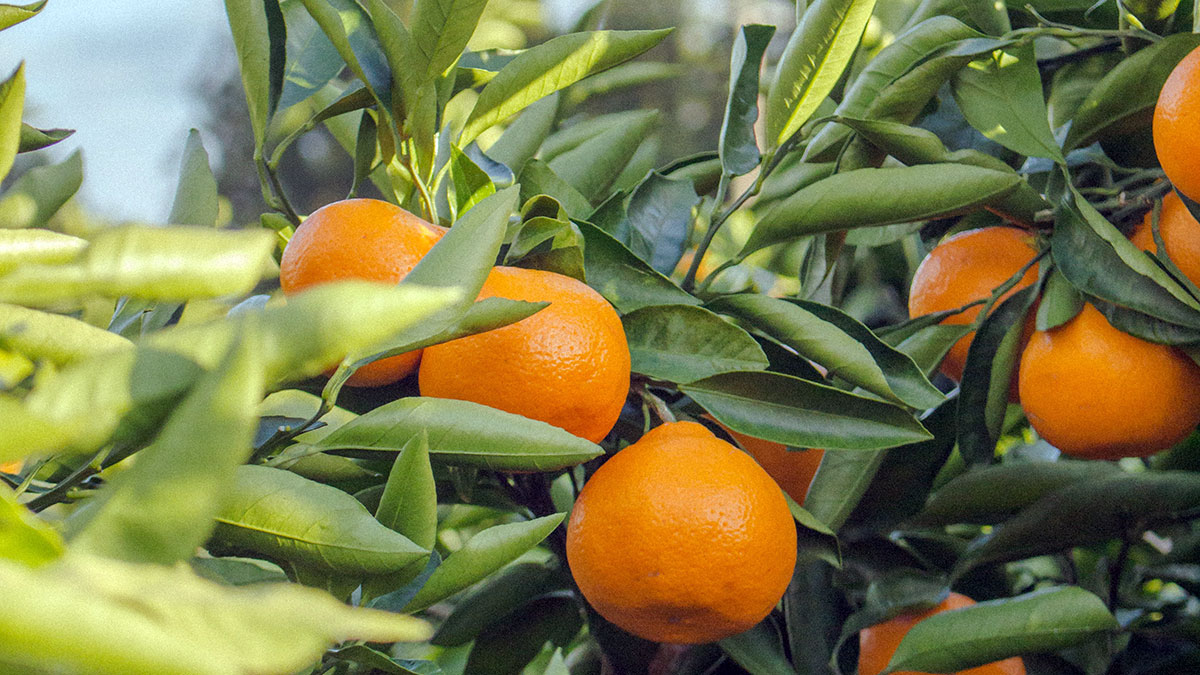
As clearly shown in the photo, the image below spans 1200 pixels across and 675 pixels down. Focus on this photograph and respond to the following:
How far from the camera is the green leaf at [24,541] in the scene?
243 millimetres

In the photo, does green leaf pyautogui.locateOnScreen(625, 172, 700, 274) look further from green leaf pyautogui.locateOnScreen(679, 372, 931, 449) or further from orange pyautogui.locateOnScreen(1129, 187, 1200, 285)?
orange pyautogui.locateOnScreen(1129, 187, 1200, 285)

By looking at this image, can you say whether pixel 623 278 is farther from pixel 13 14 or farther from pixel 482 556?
pixel 13 14

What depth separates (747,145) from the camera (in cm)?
72

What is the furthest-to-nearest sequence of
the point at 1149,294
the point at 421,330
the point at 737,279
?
the point at 737,279
the point at 1149,294
the point at 421,330

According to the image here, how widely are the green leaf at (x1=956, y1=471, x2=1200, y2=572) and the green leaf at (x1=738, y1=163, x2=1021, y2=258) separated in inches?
11.4

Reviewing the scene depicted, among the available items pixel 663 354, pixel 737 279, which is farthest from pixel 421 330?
pixel 737 279

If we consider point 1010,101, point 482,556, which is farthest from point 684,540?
point 1010,101

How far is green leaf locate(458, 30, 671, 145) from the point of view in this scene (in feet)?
2.15

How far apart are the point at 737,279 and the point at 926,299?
0.25 metres

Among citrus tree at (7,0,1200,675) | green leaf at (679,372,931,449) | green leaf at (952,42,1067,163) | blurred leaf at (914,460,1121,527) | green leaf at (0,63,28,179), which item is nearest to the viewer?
green leaf at (0,63,28,179)

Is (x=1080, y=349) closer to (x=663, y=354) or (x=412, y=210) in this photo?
(x=663, y=354)

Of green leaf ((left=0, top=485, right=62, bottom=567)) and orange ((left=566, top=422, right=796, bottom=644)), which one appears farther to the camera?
orange ((left=566, top=422, right=796, bottom=644))

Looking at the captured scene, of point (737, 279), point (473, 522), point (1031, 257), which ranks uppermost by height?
point (1031, 257)

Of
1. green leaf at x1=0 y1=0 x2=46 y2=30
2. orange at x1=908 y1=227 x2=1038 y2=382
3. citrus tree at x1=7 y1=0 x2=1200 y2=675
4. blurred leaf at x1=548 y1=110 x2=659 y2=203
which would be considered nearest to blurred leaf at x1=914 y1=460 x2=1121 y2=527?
citrus tree at x1=7 y1=0 x2=1200 y2=675
